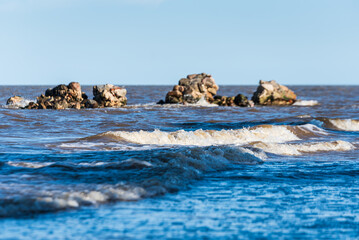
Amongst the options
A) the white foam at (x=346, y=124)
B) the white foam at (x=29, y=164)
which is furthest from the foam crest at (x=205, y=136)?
the white foam at (x=29, y=164)

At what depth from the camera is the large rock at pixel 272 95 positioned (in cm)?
5428

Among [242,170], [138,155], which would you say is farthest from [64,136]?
[242,170]

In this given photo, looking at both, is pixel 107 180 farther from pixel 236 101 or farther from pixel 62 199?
pixel 236 101

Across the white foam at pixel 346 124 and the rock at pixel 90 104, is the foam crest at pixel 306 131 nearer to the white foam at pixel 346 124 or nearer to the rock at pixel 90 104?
the white foam at pixel 346 124

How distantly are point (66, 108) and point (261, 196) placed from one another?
3432 centimetres

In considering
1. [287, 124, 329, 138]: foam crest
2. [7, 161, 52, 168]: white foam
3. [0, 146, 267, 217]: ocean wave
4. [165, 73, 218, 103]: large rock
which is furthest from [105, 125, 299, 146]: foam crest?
[165, 73, 218, 103]: large rock

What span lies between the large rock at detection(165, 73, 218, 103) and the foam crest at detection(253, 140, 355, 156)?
33192 mm

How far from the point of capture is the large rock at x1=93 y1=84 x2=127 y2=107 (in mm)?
44453

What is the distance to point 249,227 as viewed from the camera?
6.48 m

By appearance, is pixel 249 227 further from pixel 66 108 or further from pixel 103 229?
pixel 66 108

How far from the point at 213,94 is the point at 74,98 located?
53.0 ft

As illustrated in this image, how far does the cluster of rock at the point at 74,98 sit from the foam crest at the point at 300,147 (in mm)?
27638

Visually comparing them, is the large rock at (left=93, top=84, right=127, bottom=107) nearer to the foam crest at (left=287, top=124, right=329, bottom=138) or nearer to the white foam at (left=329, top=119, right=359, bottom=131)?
the white foam at (left=329, top=119, right=359, bottom=131)

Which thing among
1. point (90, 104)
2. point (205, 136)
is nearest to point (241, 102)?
point (90, 104)
